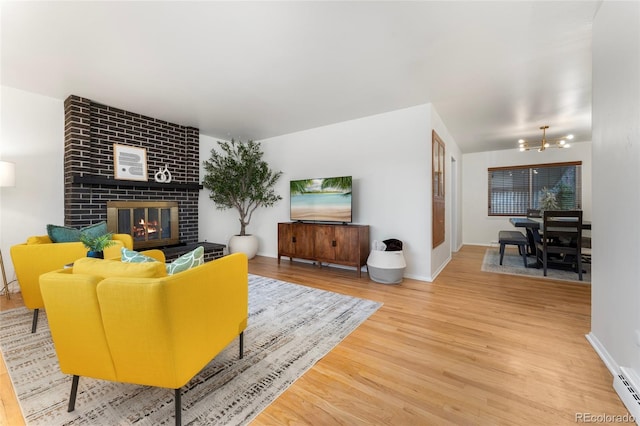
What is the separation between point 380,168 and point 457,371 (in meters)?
2.89

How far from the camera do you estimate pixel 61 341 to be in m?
1.27

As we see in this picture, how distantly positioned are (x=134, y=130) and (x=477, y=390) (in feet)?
16.5

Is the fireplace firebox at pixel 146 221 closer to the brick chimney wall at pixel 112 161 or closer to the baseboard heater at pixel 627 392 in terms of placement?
the brick chimney wall at pixel 112 161

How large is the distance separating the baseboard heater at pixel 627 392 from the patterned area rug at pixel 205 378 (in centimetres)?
158

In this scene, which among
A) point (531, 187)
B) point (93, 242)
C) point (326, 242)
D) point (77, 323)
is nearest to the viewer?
point (77, 323)

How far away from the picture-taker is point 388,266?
11.1ft

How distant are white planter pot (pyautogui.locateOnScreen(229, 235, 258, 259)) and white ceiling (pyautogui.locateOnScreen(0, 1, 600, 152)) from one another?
2261mm

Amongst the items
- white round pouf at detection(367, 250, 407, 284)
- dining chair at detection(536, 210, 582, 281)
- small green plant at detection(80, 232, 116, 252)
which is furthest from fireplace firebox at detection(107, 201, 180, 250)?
dining chair at detection(536, 210, 582, 281)

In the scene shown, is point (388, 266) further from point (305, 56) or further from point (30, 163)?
point (30, 163)

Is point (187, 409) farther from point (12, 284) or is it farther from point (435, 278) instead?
point (12, 284)

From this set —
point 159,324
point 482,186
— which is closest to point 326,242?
point 159,324

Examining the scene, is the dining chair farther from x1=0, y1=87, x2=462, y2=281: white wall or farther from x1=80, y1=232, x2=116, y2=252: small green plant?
x1=80, y1=232, x2=116, y2=252: small green plant

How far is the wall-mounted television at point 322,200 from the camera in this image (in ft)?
13.1

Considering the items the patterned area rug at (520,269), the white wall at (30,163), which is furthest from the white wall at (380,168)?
the white wall at (30,163)
